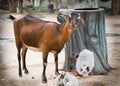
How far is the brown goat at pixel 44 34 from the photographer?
3170 millimetres

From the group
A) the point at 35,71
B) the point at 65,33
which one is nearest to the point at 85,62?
the point at 65,33

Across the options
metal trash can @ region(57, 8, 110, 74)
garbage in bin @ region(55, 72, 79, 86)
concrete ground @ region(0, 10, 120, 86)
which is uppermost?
metal trash can @ region(57, 8, 110, 74)

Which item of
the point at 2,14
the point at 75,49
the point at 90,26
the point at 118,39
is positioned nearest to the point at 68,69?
the point at 75,49

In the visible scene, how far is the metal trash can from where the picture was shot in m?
3.59

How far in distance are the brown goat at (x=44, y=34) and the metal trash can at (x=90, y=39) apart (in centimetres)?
38

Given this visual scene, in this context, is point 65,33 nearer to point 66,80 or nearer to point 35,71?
point 66,80

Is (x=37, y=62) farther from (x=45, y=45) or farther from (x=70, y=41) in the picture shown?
(x=45, y=45)

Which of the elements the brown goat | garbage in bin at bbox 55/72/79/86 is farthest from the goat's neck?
garbage in bin at bbox 55/72/79/86

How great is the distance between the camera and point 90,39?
363cm

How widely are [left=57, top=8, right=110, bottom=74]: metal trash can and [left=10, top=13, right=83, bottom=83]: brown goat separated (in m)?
0.38

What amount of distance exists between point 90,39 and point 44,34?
2.00 feet

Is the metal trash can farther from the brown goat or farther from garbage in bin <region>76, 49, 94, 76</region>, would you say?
the brown goat

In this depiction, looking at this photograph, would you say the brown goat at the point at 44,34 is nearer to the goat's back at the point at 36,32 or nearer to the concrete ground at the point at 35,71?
the goat's back at the point at 36,32

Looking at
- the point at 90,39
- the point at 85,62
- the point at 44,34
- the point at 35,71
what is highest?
the point at 44,34
